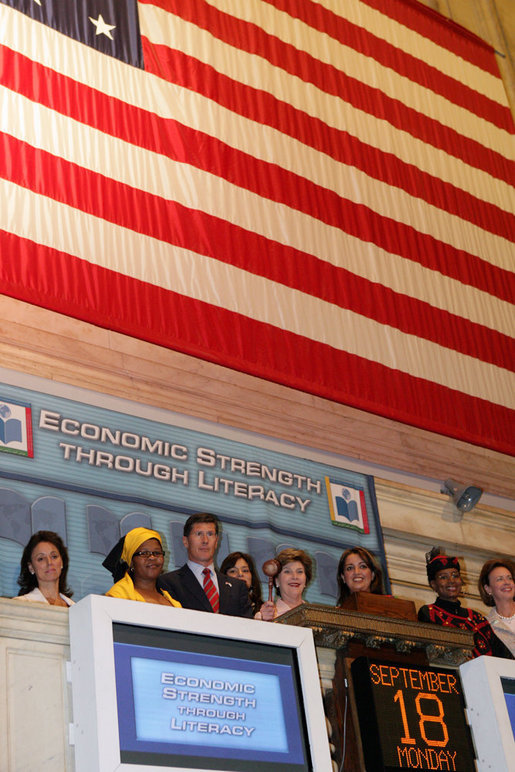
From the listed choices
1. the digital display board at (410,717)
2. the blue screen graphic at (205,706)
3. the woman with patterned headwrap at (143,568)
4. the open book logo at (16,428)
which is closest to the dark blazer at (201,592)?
the woman with patterned headwrap at (143,568)

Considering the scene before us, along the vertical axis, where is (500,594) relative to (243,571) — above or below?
below

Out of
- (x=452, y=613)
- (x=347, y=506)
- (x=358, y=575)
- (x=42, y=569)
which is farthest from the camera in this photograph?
(x=347, y=506)

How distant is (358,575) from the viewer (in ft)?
20.4

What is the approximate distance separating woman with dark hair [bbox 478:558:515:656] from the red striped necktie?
1.83 meters

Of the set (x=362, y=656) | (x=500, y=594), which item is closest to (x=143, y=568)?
(x=362, y=656)

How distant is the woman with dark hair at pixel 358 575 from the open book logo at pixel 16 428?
7.54 ft

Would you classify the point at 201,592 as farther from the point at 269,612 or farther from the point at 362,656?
the point at 362,656

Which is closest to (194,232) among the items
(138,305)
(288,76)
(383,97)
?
(138,305)

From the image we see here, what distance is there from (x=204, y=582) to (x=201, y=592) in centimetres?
25

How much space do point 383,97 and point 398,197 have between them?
1.31 metres

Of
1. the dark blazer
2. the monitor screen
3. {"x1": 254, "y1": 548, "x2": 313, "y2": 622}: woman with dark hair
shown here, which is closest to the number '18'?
the monitor screen

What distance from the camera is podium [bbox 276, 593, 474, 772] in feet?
14.4

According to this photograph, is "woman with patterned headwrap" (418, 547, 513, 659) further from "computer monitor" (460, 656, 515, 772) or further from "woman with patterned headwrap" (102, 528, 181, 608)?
"woman with patterned headwrap" (102, 528, 181, 608)

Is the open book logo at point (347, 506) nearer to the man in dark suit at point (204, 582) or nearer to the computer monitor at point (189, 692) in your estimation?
the man in dark suit at point (204, 582)
